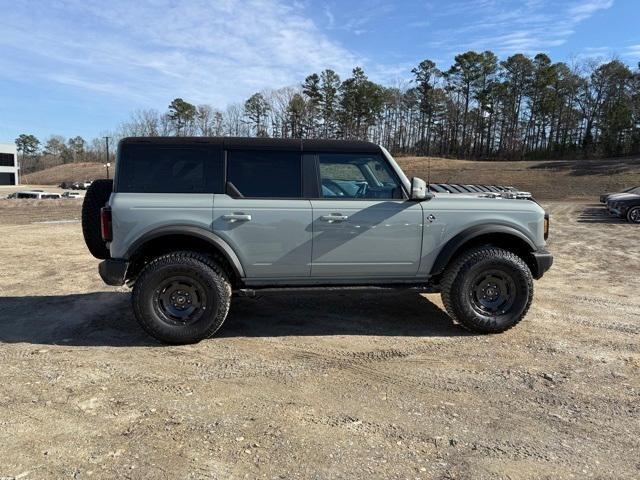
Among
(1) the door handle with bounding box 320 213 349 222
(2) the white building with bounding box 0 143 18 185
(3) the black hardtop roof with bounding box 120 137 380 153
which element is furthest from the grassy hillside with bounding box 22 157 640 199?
(2) the white building with bounding box 0 143 18 185

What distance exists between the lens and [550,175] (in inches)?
1735

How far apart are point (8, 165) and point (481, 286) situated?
105 m

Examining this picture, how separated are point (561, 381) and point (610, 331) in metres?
1.72

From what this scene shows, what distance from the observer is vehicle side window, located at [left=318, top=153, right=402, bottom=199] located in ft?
16.7

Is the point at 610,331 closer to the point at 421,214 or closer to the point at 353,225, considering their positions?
the point at 421,214

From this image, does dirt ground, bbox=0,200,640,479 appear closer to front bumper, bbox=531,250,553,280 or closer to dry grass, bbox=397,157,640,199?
front bumper, bbox=531,250,553,280

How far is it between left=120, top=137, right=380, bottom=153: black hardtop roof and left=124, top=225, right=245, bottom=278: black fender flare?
33.8 inches

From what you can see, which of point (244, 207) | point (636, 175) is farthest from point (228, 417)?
point (636, 175)

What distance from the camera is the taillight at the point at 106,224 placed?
15.3ft

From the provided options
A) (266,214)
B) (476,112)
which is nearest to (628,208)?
(266,214)

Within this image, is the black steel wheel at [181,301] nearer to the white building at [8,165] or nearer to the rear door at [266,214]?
the rear door at [266,214]

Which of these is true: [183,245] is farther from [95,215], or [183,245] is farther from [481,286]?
[481,286]

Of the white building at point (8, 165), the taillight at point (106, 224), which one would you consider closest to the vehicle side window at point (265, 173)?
the taillight at point (106, 224)

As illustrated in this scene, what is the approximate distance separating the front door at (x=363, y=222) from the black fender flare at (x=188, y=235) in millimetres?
855
